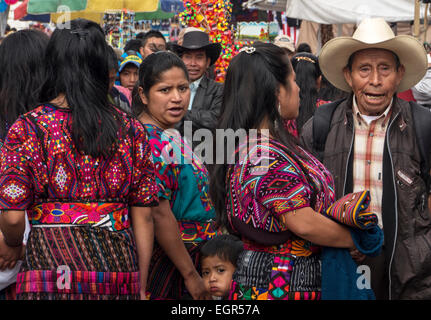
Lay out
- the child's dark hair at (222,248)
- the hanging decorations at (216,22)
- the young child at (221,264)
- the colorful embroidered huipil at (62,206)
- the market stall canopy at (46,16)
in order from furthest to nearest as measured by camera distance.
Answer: the market stall canopy at (46,16) → the hanging decorations at (216,22) → the young child at (221,264) → the child's dark hair at (222,248) → the colorful embroidered huipil at (62,206)

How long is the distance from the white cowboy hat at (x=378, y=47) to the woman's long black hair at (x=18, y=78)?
1843 millimetres

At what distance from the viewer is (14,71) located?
3.32 meters

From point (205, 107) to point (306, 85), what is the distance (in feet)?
3.88

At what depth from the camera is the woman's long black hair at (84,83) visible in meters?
2.60

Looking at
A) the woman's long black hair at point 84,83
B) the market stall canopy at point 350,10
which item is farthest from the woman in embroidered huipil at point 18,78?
the market stall canopy at point 350,10

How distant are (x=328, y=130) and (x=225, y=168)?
46.4 inches

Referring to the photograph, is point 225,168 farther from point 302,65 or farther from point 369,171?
point 302,65

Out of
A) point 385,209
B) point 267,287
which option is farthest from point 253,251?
point 385,209

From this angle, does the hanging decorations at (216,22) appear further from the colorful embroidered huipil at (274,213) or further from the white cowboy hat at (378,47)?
the colorful embroidered huipil at (274,213)

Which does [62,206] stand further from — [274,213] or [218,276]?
[218,276]

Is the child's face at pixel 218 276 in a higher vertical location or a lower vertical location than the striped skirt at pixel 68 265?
lower

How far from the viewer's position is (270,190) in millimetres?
2699

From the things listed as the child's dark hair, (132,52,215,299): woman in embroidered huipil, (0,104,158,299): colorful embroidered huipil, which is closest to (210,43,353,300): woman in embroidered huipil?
(132,52,215,299): woman in embroidered huipil

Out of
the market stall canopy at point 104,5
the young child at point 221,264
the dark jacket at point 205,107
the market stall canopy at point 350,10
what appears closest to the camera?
the young child at point 221,264
